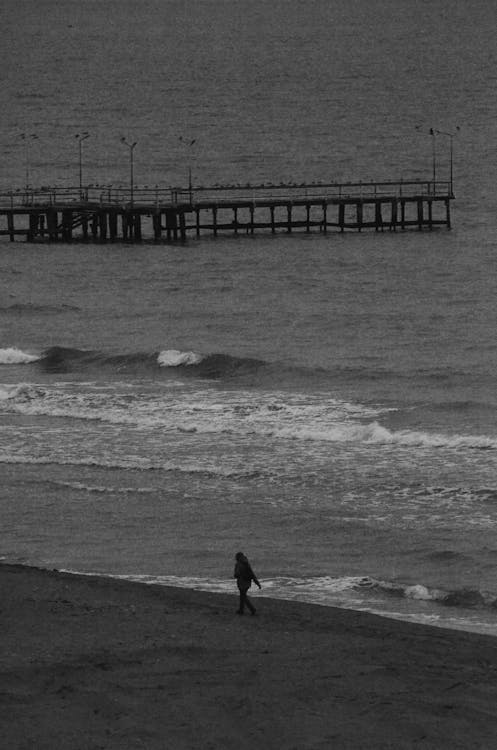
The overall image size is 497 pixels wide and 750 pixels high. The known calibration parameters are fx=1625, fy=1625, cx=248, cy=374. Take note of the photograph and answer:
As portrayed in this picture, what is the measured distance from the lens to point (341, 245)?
82562 mm

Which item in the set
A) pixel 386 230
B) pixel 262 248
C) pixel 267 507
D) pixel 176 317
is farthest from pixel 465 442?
pixel 386 230

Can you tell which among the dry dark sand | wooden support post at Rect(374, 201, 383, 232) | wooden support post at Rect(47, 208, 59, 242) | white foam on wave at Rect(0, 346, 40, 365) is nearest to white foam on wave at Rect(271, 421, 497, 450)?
the dry dark sand

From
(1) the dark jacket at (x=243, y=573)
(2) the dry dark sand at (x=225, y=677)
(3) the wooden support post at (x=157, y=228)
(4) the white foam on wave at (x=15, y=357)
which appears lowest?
(4) the white foam on wave at (x=15, y=357)

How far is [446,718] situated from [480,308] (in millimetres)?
47090

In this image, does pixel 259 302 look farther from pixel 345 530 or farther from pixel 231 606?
pixel 231 606

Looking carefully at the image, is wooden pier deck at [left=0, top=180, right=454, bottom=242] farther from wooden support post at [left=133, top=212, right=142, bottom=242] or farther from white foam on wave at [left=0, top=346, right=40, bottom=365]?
white foam on wave at [left=0, top=346, right=40, bottom=365]

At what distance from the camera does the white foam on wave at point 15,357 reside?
5284cm

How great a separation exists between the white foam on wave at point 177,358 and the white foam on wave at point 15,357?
4392mm

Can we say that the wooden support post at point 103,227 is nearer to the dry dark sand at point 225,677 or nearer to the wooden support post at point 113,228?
the wooden support post at point 113,228

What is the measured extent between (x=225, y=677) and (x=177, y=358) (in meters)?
32.5

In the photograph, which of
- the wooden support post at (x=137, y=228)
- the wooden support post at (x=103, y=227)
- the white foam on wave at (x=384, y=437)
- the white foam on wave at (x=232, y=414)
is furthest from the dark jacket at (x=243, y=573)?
the wooden support post at (x=137, y=228)

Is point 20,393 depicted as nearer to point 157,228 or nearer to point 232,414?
point 232,414

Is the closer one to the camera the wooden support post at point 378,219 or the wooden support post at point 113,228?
the wooden support post at point 113,228

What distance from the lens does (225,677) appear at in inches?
773
